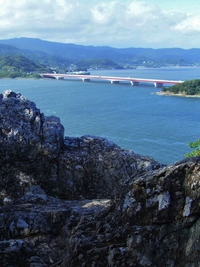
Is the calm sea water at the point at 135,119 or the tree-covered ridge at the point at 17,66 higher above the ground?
the tree-covered ridge at the point at 17,66

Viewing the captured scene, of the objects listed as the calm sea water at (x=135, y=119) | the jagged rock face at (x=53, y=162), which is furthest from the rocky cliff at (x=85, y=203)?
the calm sea water at (x=135, y=119)

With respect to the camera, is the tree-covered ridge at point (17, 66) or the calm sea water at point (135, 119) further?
the tree-covered ridge at point (17, 66)

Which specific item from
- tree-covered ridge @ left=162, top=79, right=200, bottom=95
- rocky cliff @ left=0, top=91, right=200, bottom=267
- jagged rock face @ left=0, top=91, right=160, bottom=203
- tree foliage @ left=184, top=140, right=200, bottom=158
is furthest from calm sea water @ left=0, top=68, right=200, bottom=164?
rocky cliff @ left=0, top=91, right=200, bottom=267

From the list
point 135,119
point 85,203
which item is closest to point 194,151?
point 85,203

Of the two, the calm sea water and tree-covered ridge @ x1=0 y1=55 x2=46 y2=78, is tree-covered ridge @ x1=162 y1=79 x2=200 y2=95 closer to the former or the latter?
the calm sea water

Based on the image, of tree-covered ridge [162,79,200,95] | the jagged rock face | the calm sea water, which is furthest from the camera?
tree-covered ridge [162,79,200,95]

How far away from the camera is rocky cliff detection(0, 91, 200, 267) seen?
3533mm

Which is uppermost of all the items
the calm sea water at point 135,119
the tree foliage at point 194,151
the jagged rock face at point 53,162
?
the jagged rock face at point 53,162

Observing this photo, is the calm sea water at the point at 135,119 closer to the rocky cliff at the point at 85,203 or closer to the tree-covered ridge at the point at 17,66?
the rocky cliff at the point at 85,203

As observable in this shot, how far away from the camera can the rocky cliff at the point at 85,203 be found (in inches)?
139

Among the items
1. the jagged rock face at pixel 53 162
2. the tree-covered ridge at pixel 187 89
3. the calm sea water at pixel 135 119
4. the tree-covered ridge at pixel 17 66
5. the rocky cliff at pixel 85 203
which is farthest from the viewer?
the tree-covered ridge at pixel 17 66

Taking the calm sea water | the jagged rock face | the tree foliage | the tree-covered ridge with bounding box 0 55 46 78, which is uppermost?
the tree-covered ridge with bounding box 0 55 46 78

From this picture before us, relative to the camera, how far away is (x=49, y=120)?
8.53m

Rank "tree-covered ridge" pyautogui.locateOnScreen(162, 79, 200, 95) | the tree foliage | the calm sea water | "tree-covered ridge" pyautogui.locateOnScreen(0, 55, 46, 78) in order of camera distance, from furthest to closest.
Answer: "tree-covered ridge" pyautogui.locateOnScreen(0, 55, 46, 78) → "tree-covered ridge" pyautogui.locateOnScreen(162, 79, 200, 95) → the calm sea water → the tree foliage
